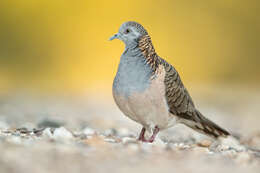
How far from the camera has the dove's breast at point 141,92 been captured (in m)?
5.43

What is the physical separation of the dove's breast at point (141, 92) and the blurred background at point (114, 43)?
975cm

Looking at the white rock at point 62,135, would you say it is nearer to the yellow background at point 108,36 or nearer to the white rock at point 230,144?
the white rock at point 230,144

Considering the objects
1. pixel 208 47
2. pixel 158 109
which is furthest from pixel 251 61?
pixel 158 109

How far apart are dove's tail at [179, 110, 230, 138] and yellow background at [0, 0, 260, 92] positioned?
10.6 metres

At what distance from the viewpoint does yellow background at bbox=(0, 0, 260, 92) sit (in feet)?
63.0

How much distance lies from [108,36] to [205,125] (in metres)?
13.6

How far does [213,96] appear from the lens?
15.7 m

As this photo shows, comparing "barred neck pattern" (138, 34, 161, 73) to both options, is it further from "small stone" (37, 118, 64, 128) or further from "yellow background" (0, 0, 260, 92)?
"yellow background" (0, 0, 260, 92)

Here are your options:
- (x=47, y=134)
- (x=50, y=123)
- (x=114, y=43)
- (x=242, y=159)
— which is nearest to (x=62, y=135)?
(x=47, y=134)

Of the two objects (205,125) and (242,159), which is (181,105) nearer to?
(205,125)

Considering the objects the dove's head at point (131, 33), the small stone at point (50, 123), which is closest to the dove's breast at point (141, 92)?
the dove's head at point (131, 33)

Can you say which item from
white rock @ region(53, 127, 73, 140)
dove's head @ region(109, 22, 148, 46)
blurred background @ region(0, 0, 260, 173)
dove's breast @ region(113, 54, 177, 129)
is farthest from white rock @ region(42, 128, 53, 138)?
blurred background @ region(0, 0, 260, 173)

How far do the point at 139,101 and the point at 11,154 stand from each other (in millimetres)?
2073

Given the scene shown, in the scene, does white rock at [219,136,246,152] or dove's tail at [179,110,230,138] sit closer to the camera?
white rock at [219,136,246,152]
